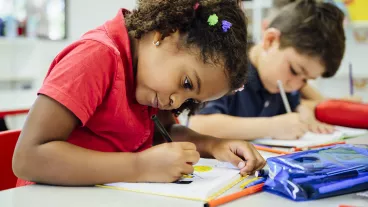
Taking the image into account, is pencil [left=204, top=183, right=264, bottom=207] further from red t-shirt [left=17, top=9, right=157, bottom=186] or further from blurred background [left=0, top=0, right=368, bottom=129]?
blurred background [left=0, top=0, right=368, bottom=129]

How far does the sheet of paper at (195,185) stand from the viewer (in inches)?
22.6

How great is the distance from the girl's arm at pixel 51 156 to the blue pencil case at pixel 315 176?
233 millimetres

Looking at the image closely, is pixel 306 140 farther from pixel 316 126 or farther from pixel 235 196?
pixel 235 196

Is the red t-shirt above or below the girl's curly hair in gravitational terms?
below

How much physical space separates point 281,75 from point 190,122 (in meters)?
0.33

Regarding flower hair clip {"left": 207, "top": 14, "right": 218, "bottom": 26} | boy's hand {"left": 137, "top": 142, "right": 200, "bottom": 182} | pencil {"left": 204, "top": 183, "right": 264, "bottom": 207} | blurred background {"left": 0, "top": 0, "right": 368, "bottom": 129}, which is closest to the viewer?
pencil {"left": 204, "top": 183, "right": 264, "bottom": 207}

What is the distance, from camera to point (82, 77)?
25.0 inches

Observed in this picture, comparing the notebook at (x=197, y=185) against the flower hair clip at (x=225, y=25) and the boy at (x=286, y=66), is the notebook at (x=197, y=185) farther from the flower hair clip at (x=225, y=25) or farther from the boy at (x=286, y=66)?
the boy at (x=286, y=66)

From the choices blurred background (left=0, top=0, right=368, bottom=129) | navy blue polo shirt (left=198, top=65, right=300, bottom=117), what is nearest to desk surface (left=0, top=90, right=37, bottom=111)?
blurred background (left=0, top=0, right=368, bottom=129)

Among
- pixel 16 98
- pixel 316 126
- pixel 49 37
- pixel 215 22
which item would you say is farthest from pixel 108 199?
pixel 49 37

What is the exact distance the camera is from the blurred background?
2603mm

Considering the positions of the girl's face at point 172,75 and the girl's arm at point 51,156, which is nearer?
the girl's arm at point 51,156

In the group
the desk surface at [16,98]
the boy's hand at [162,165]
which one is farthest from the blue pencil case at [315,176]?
the desk surface at [16,98]

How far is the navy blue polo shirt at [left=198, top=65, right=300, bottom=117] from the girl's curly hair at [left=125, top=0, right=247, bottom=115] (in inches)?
20.6
